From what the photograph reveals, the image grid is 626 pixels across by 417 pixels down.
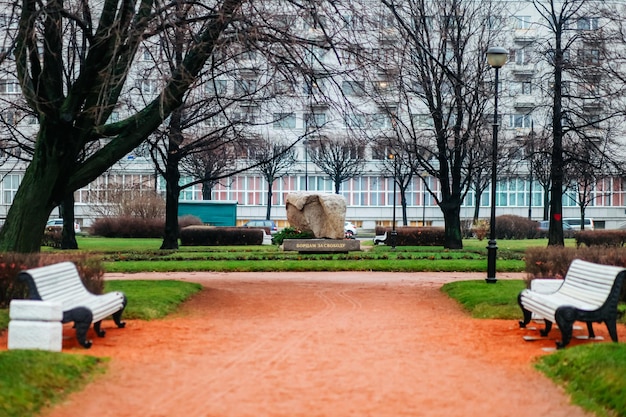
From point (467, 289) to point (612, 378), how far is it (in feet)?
30.3

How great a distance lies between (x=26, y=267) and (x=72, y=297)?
2.54m

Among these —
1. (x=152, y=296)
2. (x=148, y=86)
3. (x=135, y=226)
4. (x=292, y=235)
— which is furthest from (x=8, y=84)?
(x=135, y=226)

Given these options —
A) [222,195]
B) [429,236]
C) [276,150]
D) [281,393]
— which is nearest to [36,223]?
[281,393]

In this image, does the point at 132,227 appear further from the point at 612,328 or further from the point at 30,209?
the point at 612,328

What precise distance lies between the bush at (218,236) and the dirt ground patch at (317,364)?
83.9 feet

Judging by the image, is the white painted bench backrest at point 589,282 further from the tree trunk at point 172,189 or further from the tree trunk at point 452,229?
the tree trunk at point 452,229

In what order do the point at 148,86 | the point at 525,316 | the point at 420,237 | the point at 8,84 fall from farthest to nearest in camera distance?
the point at 420,237 → the point at 148,86 → the point at 8,84 → the point at 525,316

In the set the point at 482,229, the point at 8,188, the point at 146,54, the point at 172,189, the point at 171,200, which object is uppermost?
the point at 146,54

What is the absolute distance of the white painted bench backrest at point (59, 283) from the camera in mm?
10312

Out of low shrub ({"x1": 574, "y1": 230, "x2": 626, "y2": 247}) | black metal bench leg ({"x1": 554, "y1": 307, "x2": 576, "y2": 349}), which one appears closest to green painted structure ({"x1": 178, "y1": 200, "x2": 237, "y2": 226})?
low shrub ({"x1": 574, "y1": 230, "x2": 626, "y2": 247})

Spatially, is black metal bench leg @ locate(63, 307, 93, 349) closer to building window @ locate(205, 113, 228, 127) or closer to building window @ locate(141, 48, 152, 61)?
building window @ locate(141, 48, 152, 61)

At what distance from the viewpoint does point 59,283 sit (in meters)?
11.1

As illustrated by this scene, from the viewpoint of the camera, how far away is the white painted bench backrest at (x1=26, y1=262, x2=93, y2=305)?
33.8ft

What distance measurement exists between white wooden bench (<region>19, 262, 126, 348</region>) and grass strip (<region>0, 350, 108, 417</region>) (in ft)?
3.15
